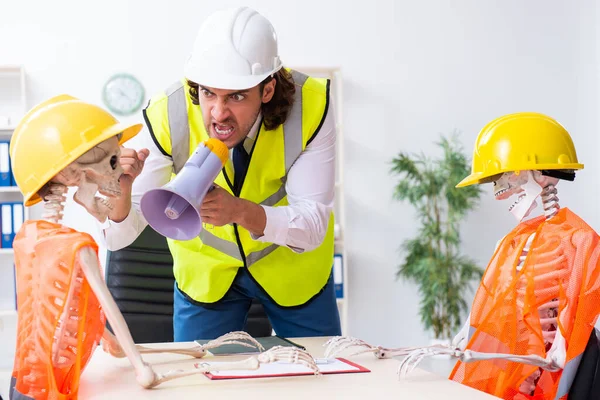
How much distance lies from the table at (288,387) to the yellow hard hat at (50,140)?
1.19 feet

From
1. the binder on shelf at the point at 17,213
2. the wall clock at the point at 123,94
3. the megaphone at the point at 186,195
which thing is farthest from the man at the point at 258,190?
the wall clock at the point at 123,94

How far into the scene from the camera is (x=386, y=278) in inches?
193

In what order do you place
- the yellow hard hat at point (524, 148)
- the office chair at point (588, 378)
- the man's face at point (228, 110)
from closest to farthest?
the office chair at point (588, 378) → the yellow hard hat at point (524, 148) → the man's face at point (228, 110)

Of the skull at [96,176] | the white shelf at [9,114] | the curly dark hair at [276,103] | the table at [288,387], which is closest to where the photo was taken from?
the table at [288,387]

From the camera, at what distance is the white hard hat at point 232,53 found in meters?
1.75

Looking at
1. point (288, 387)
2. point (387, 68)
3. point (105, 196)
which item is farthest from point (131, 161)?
point (387, 68)

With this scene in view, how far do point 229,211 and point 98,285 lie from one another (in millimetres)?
460

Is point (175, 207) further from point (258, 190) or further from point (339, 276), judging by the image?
point (339, 276)

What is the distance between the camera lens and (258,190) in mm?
2023

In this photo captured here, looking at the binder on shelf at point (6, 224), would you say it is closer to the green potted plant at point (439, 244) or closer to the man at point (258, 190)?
the green potted plant at point (439, 244)

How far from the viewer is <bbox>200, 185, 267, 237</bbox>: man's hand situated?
63.5 inches

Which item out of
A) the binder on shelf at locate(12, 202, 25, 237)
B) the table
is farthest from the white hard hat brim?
the binder on shelf at locate(12, 202, 25, 237)

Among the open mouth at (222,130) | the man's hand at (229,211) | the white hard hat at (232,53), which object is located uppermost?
the white hard hat at (232,53)

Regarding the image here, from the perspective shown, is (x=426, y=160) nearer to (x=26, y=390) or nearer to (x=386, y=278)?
(x=386, y=278)
